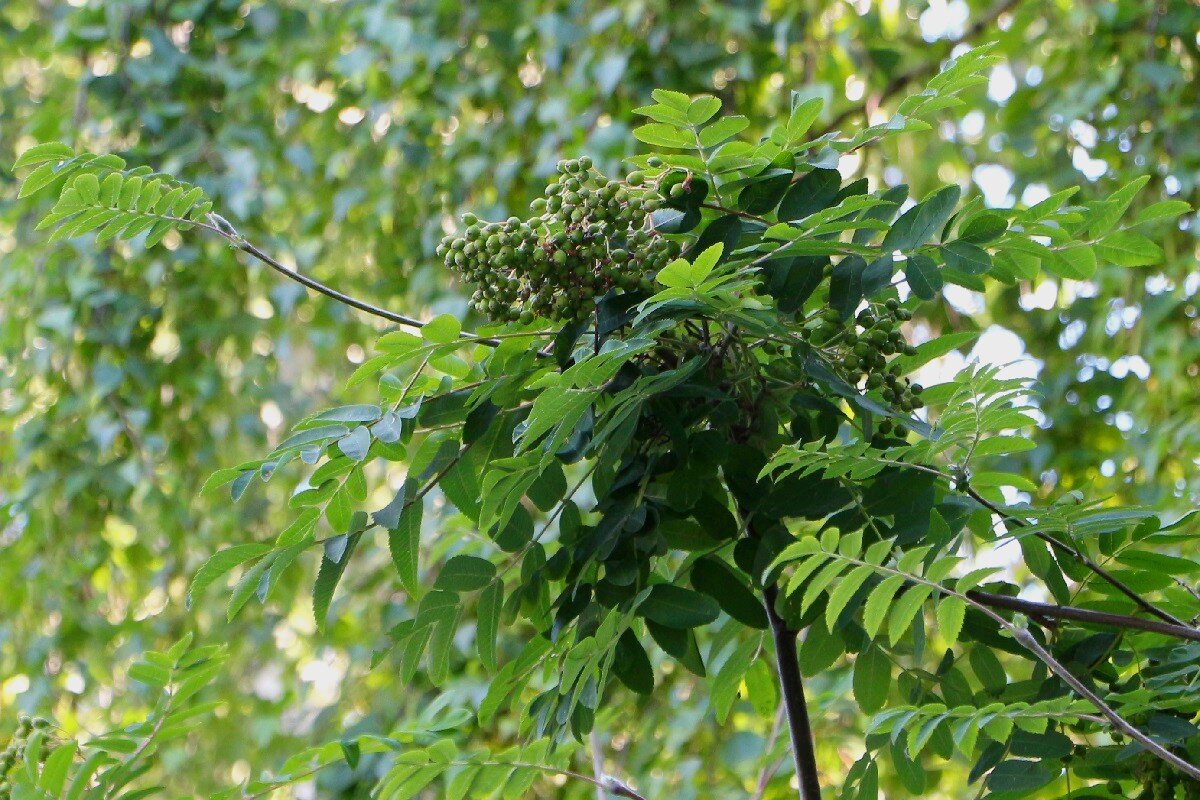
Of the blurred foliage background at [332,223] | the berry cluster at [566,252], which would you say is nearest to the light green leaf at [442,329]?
the berry cluster at [566,252]

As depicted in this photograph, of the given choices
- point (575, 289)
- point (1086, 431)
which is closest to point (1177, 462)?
point (1086, 431)

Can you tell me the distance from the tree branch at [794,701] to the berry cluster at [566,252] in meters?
0.19

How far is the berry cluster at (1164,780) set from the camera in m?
0.61

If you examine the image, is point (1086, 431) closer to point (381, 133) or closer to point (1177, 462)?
point (1177, 462)

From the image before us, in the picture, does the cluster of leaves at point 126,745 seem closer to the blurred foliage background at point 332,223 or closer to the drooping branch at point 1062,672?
the drooping branch at point 1062,672

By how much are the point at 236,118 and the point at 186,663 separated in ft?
5.36

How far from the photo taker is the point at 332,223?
7.73 ft

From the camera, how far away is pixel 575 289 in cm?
63

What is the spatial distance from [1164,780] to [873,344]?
26 cm

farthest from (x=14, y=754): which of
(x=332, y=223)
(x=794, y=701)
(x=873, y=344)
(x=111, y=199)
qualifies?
(x=332, y=223)

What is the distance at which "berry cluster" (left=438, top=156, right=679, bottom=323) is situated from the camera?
0.61m

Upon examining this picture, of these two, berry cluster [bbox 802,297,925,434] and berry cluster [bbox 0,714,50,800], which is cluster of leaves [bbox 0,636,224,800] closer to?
berry cluster [bbox 0,714,50,800]

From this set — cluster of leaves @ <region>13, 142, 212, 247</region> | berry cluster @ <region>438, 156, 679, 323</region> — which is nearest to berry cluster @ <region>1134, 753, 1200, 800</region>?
berry cluster @ <region>438, 156, 679, 323</region>

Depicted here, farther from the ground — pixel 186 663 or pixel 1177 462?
pixel 186 663
